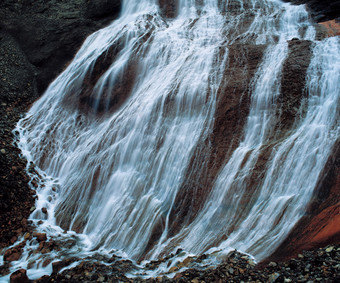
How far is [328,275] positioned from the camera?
406 centimetres

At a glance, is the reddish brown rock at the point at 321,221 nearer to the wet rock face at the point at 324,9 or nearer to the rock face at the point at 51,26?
the wet rock face at the point at 324,9

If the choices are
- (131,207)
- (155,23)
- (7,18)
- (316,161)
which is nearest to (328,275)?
(316,161)

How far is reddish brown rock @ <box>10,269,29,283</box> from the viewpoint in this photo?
562 cm

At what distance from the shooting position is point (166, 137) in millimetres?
8336

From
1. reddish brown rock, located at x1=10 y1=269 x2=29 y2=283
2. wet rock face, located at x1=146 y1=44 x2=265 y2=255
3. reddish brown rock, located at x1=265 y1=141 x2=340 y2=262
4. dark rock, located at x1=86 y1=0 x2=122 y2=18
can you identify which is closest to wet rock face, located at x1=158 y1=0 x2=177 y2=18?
dark rock, located at x1=86 y1=0 x2=122 y2=18

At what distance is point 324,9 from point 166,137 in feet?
30.3

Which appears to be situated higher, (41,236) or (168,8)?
(168,8)

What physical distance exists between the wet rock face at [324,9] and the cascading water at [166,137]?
78 centimetres

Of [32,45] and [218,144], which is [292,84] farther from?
[32,45]

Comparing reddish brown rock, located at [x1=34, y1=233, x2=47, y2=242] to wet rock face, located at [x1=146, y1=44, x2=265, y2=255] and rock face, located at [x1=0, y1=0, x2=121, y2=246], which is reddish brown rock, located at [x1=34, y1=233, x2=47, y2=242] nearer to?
rock face, located at [x1=0, y1=0, x2=121, y2=246]

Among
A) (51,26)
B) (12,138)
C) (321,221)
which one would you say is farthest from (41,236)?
(51,26)

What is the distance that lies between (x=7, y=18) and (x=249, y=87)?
13441mm

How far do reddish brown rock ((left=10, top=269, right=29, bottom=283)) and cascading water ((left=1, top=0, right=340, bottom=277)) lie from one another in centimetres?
81

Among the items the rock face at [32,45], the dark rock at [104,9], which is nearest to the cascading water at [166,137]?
the rock face at [32,45]
